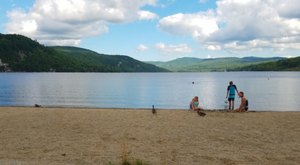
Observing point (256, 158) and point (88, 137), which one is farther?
point (88, 137)

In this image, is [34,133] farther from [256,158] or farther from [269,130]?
[269,130]

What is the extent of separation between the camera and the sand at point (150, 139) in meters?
12.3

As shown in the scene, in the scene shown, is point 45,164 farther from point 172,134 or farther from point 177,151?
point 172,134

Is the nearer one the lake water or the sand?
the sand

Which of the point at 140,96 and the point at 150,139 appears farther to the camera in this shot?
the point at 140,96

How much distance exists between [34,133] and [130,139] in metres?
5.08

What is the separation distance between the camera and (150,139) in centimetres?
1587

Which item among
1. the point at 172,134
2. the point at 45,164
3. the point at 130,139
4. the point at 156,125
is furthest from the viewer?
the point at 156,125

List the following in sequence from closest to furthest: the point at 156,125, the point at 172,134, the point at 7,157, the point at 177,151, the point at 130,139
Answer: the point at 7,157 → the point at 177,151 → the point at 130,139 → the point at 172,134 → the point at 156,125

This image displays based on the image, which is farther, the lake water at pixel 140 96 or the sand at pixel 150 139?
the lake water at pixel 140 96

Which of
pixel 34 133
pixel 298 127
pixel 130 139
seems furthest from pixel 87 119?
pixel 298 127

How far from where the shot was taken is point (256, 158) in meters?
12.5

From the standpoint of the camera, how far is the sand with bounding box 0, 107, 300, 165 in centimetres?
1231

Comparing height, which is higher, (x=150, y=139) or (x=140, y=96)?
(x=150, y=139)
